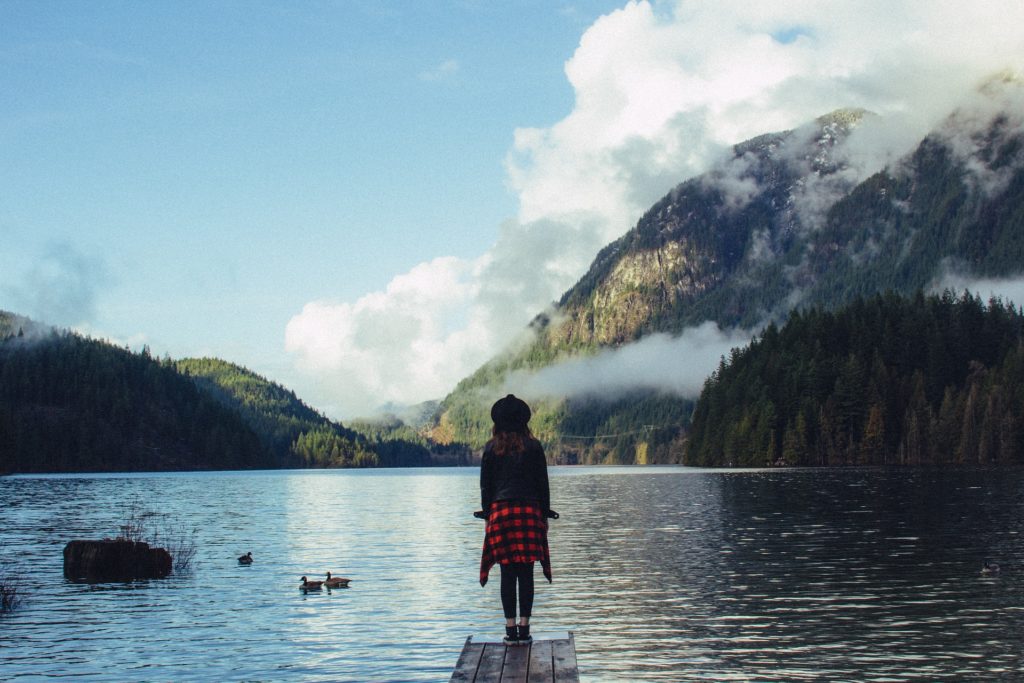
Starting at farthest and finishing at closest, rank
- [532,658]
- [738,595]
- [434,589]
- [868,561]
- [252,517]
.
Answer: [252,517] → [868,561] → [434,589] → [738,595] → [532,658]

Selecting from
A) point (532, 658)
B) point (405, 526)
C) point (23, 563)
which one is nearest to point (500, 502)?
point (532, 658)

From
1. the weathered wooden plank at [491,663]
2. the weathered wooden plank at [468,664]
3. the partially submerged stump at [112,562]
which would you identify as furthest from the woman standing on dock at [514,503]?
the partially submerged stump at [112,562]

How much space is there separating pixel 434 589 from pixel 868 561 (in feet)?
73.4

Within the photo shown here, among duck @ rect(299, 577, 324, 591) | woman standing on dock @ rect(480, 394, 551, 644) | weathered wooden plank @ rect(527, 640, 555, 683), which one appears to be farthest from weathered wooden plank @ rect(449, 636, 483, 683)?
duck @ rect(299, 577, 324, 591)

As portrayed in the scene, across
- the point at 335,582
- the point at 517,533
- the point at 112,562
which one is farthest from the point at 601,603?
the point at 112,562

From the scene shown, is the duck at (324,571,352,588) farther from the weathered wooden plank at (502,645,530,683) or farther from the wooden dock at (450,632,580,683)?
the weathered wooden plank at (502,645,530,683)

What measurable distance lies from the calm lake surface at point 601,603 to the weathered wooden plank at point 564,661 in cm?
755

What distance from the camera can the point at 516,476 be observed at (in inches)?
1024

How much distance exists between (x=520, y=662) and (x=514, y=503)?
3.91 meters

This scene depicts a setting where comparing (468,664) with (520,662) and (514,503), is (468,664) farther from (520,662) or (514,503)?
(514,503)

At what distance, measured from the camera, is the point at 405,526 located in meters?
97.6

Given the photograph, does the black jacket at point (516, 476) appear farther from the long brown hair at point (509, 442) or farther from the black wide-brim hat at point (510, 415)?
the black wide-brim hat at point (510, 415)

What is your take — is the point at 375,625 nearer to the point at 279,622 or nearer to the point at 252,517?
the point at 279,622

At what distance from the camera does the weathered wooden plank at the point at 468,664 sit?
73.4 ft
